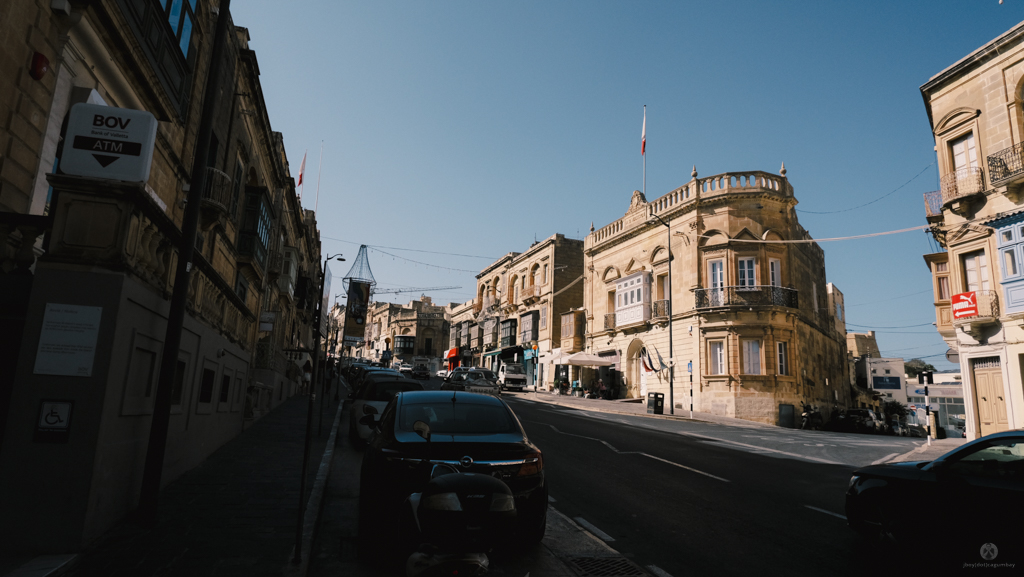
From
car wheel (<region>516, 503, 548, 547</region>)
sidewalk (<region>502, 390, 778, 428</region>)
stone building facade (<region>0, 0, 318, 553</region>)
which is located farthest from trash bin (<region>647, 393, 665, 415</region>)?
car wheel (<region>516, 503, 548, 547</region>)

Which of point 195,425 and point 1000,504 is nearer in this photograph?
point 1000,504

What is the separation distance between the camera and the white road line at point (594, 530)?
629cm

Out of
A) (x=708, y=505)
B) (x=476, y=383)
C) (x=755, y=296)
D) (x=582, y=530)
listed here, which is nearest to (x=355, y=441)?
(x=582, y=530)

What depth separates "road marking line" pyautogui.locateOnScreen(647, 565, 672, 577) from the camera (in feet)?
16.7

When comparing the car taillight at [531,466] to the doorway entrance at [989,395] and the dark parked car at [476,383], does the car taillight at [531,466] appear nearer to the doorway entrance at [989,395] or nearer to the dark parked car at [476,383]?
the doorway entrance at [989,395]

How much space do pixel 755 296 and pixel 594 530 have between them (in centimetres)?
2555

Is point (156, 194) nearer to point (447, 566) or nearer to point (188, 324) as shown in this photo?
point (188, 324)

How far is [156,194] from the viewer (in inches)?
371

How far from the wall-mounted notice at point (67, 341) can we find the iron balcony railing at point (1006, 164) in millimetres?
24438

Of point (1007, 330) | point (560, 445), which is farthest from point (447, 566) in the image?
point (1007, 330)

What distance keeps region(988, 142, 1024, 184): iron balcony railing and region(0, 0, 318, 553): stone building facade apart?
23383mm

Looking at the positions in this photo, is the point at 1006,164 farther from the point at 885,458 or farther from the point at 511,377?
the point at 511,377

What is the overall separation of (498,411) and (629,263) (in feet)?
105

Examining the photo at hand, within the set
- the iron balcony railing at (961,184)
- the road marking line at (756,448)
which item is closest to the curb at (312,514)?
the road marking line at (756,448)
